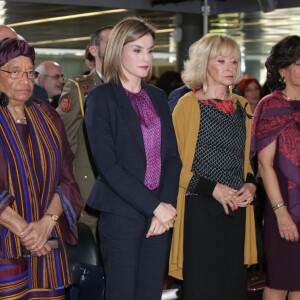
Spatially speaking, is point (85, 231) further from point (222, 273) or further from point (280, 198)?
point (280, 198)

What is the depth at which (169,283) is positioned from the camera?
4684 mm

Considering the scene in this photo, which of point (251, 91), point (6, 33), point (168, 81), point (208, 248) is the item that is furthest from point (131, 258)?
point (251, 91)

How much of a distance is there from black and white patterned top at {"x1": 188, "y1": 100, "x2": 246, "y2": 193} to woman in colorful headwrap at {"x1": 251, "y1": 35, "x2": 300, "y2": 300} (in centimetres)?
25

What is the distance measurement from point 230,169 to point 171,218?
59cm

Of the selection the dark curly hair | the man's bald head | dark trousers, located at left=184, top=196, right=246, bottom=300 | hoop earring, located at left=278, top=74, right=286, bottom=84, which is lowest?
dark trousers, located at left=184, top=196, right=246, bottom=300

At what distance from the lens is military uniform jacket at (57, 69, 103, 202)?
385 centimetres

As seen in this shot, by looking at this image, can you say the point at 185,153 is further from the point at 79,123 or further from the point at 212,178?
the point at 79,123

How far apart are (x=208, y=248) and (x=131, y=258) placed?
0.62m

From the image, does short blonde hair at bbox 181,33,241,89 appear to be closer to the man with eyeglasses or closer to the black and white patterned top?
the black and white patterned top

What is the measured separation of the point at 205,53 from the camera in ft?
11.6

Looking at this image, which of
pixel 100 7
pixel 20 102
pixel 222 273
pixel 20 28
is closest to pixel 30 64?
pixel 20 102

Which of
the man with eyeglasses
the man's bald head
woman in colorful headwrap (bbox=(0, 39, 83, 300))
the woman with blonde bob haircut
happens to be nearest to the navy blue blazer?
the woman with blonde bob haircut

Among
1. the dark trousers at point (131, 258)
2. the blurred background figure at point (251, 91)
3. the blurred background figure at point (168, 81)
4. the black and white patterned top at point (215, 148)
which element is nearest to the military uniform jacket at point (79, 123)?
the black and white patterned top at point (215, 148)

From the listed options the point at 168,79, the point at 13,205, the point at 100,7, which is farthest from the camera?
the point at 100,7
